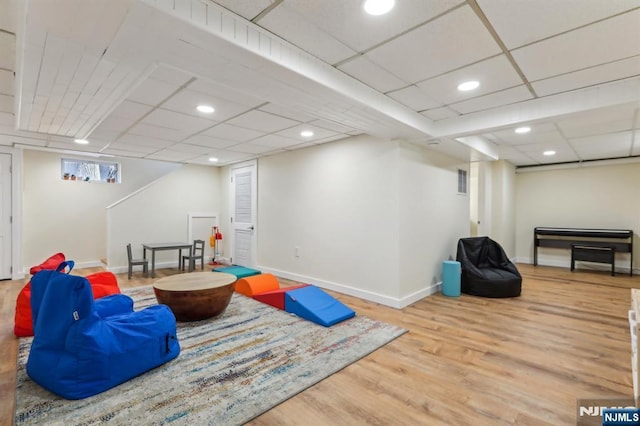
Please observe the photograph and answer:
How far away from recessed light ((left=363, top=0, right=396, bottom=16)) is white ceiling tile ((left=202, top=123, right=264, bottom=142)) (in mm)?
2631

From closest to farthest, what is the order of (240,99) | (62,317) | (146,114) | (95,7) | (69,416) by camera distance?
(95,7)
(69,416)
(62,317)
(240,99)
(146,114)

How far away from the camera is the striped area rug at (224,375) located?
1934 mm

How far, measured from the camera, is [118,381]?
2238 mm

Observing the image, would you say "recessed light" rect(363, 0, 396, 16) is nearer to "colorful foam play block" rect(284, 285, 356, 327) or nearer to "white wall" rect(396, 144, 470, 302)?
"white wall" rect(396, 144, 470, 302)

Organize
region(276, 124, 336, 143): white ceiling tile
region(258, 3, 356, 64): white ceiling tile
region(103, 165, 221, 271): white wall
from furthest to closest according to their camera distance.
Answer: region(103, 165, 221, 271): white wall < region(276, 124, 336, 143): white ceiling tile < region(258, 3, 356, 64): white ceiling tile

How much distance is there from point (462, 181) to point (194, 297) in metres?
4.69

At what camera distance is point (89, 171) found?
6.71 metres

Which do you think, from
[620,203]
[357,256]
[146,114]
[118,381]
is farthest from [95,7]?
[620,203]

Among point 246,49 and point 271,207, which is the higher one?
point 246,49

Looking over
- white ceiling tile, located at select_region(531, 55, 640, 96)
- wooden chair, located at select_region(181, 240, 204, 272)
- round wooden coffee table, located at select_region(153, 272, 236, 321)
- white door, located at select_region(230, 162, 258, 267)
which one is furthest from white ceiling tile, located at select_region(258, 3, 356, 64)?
wooden chair, located at select_region(181, 240, 204, 272)

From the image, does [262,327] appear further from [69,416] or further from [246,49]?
[246,49]

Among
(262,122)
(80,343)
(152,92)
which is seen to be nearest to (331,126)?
(262,122)

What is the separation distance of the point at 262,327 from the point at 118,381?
4.44 feet

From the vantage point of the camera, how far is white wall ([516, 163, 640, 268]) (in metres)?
6.44
